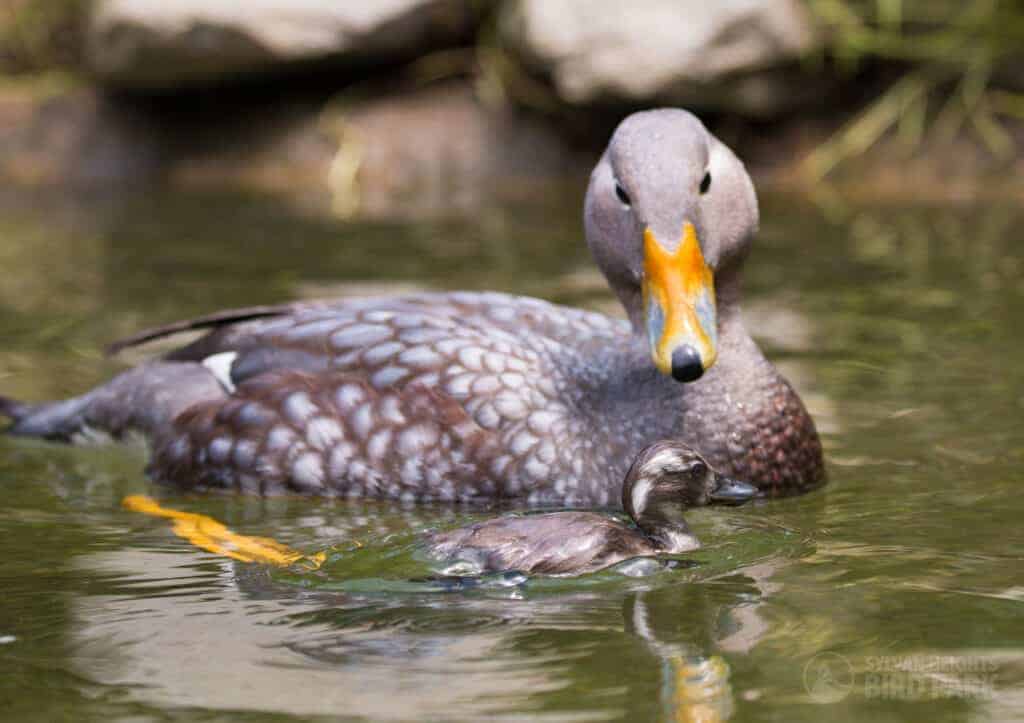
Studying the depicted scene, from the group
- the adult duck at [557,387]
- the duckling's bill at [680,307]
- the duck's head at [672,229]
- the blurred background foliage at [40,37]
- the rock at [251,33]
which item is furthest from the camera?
the blurred background foliage at [40,37]

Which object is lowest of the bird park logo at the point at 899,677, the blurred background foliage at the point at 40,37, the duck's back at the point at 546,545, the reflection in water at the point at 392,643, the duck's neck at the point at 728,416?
the bird park logo at the point at 899,677

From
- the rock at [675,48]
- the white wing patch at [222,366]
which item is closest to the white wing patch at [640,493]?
the white wing patch at [222,366]

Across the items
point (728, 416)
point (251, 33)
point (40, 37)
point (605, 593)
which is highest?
point (40, 37)

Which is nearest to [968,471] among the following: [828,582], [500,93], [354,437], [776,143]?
[828,582]

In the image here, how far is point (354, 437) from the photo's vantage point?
5.30m

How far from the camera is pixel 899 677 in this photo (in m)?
3.60

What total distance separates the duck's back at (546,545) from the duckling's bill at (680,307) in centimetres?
57

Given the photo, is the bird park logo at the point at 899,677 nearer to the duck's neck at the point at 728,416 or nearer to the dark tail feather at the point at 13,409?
the duck's neck at the point at 728,416

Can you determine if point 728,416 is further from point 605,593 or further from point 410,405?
point 605,593

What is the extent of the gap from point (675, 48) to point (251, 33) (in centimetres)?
271

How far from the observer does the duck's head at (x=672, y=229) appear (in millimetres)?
4883

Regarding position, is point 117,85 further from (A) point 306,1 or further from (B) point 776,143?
(B) point 776,143

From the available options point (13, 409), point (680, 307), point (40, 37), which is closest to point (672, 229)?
point (680, 307)

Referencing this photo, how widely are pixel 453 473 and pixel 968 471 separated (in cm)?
141
